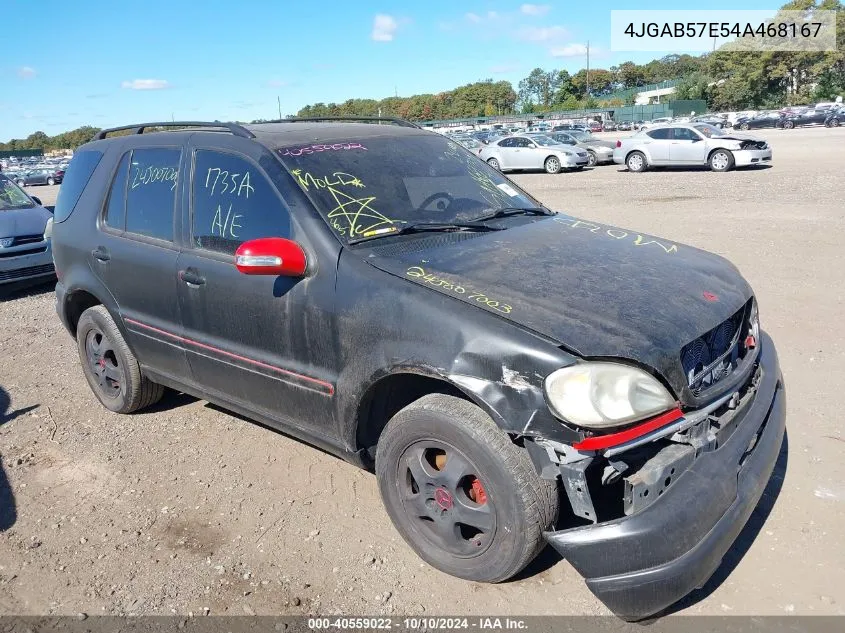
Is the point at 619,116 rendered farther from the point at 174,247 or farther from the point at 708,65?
the point at 174,247

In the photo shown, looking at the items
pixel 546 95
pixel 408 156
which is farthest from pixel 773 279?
pixel 546 95

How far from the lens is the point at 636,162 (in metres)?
21.9

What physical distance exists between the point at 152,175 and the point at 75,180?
1.03m

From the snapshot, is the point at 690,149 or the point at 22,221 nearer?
the point at 22,221

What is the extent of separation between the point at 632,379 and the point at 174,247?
8.73 ft

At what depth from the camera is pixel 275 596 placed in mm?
2912

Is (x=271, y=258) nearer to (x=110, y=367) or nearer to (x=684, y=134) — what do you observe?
(x=110, y=367)

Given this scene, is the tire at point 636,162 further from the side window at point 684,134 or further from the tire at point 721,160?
the tire at point 721,160

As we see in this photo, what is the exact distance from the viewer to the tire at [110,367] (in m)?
4.51

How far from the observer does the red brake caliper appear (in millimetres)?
2738

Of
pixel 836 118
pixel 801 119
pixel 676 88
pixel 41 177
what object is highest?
pixel 676 88

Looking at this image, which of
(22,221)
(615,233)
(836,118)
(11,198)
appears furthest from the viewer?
(836,118)

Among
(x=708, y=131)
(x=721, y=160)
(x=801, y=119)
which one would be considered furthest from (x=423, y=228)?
(x=801, y=119)

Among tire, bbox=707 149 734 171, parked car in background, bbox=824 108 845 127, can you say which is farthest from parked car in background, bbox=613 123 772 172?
parked car in background, bbox=824 108 845 127
